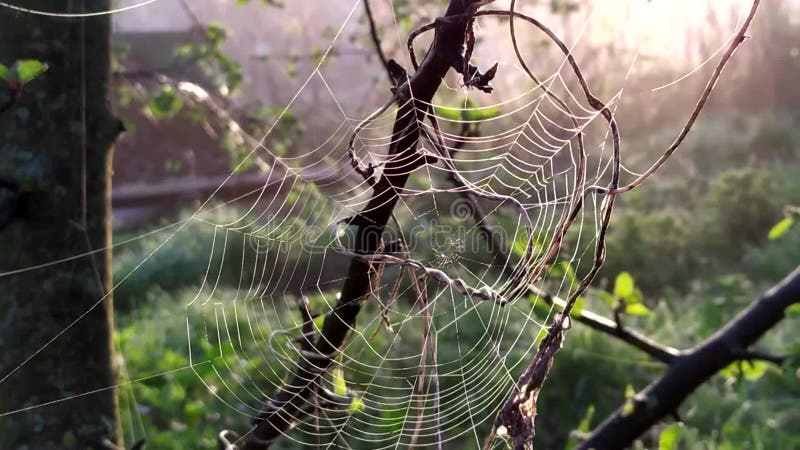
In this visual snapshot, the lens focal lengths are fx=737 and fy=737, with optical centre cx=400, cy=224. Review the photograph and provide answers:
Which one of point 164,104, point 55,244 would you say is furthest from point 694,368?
point 164,104

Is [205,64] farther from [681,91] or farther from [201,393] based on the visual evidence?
[681,91]

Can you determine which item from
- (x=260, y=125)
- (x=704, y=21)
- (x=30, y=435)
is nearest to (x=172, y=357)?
(x=260, y=125)

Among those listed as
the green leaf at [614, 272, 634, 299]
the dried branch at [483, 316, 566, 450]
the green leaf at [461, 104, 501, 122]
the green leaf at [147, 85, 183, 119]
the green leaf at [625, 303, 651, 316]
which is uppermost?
the green leaf at [461, 104, 501, 122]

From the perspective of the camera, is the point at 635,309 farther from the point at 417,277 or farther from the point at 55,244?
the point at 55,244

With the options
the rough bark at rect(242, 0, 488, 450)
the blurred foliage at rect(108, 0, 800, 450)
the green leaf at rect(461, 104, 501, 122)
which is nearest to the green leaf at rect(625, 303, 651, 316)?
the blurred foliage at rect(108, 0, 800, 450)

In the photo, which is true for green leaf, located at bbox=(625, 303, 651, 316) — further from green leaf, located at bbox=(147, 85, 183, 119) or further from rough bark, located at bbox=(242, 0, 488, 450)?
green leaf, located at bbox=(147, 85, 183, 119)

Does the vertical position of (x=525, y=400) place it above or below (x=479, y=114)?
below
